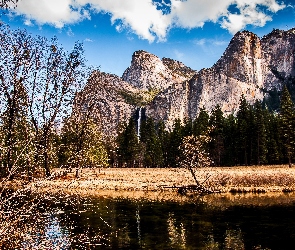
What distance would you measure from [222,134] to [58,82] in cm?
6363

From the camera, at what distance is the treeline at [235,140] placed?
240 feet

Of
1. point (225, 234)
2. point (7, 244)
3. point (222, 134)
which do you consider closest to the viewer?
point (7, 244)

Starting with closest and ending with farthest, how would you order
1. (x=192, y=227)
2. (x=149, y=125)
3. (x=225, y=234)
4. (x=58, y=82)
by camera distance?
(x=225, y=234) < (x=192, y=227) < (x=58, y=82) < (x=149, y=125)

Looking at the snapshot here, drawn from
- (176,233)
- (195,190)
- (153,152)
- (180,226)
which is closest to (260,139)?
(153,152)

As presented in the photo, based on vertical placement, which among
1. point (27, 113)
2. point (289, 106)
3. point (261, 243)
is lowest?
point (261, 243)

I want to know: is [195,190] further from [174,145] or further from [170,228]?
[174,145]

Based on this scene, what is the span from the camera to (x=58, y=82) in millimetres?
36438

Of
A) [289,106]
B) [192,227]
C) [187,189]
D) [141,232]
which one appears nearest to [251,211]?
[192,227]

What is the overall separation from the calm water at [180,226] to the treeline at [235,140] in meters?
48.8

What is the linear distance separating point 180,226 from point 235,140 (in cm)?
7265

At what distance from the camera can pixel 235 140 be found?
85438 mm

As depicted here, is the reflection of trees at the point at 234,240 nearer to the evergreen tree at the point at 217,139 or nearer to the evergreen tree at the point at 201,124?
the evergreen tree at the point at 217,139

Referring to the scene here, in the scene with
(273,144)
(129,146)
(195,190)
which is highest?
(273,144)

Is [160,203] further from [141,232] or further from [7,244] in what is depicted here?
[7,244]
